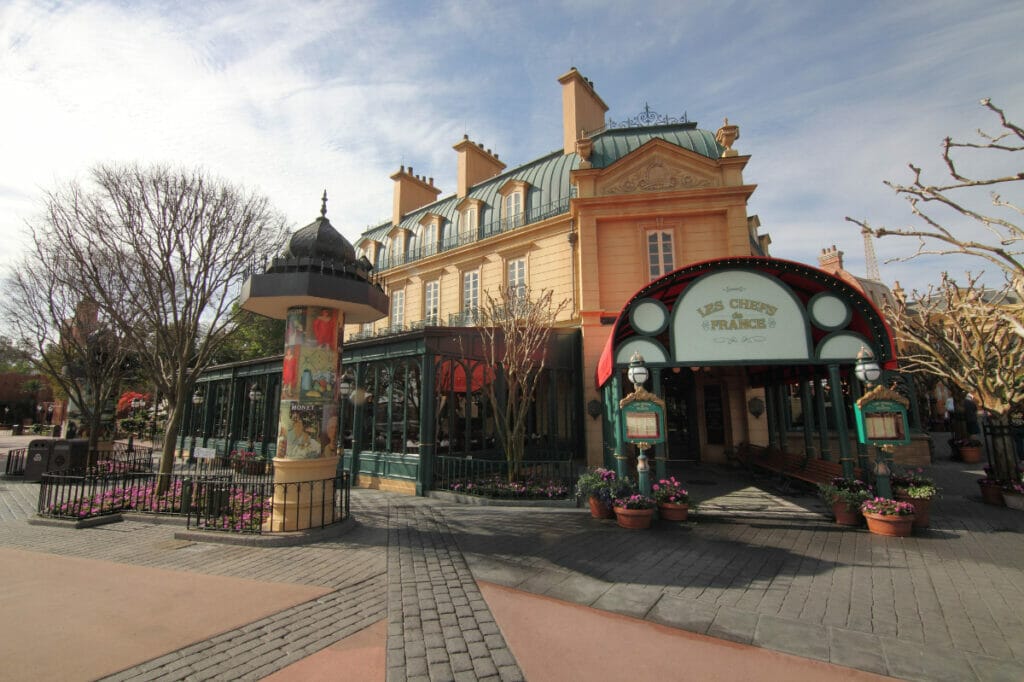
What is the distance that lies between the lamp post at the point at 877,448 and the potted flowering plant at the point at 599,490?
15.1ft

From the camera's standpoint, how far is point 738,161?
15.3 meters

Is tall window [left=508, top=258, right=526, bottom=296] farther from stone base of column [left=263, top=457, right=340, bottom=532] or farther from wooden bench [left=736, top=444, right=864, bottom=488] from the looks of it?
stone base of column [left=263, top=457, right=340, bottom=532]

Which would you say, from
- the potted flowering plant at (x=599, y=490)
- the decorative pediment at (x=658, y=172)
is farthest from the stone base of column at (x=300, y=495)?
the decorative pediment at (x=658, y=172)

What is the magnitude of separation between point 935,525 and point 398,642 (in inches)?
374

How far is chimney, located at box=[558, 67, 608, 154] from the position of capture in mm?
19125

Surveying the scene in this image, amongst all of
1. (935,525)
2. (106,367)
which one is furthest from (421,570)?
(106,367)

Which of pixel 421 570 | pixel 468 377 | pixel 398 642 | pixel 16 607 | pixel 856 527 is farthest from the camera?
pixel 468 377

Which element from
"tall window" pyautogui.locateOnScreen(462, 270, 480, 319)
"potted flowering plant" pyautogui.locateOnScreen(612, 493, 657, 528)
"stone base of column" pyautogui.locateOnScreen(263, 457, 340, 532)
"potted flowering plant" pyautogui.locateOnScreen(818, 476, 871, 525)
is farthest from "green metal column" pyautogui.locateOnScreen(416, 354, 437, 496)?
"potted flowering plant" pyautogui.locateOnScreen(818, 476, 871, 525)

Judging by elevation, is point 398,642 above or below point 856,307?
below

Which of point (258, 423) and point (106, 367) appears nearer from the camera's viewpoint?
point (106, 367)

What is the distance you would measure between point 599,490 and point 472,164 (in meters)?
18.7

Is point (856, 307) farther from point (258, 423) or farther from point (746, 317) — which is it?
point (258, 423)

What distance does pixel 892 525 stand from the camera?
730 centimetres

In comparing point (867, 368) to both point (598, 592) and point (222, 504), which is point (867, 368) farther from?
point (222, 504)
